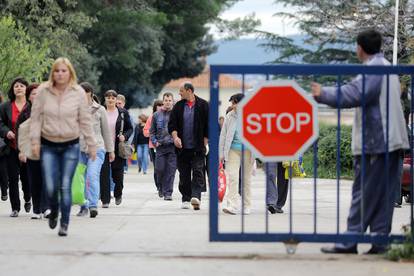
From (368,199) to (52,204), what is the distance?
337 centimetres

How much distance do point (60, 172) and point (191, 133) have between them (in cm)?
434

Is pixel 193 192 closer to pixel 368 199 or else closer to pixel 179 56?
pixel 368 199

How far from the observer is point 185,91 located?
15375 millimetres

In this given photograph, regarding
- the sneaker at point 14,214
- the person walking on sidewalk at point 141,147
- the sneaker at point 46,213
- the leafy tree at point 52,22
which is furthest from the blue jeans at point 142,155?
the sneaker at point 46,213

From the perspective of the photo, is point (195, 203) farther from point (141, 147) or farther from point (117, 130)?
point (141, 147)

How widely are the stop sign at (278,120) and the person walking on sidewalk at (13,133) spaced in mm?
4976

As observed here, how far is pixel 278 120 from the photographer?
30.3 ft

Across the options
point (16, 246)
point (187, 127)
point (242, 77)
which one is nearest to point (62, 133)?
point (16, 246)

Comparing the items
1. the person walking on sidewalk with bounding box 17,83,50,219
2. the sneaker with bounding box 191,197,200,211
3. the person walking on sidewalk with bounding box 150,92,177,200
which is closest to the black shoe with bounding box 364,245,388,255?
the person walking on sidewalk with bounding box 17,83,50,219

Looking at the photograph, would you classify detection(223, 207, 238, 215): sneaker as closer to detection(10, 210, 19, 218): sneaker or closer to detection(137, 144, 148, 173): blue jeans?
detection(10, 210, 19, 218): sneaker

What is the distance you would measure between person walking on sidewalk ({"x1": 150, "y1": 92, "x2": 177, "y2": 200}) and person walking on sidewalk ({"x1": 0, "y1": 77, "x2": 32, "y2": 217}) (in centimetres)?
407

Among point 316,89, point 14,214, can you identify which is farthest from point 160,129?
point 316,89

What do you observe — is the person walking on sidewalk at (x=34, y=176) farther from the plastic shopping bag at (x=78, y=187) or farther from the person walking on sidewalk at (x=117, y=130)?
the person walking on sidewalk at (x=117, y=130)

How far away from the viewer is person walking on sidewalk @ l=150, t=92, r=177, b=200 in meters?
17.8
